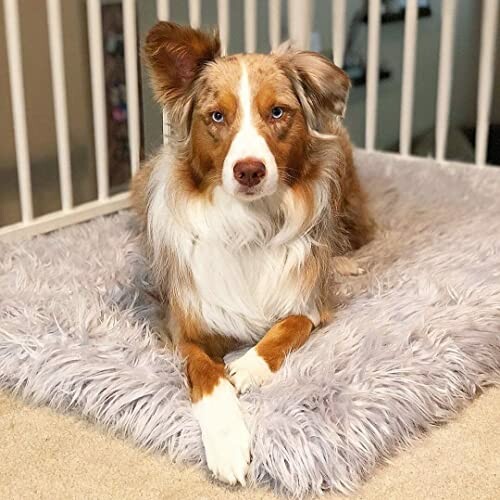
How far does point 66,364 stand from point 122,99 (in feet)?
4.39

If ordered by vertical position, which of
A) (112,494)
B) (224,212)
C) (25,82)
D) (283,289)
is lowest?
(112,494)

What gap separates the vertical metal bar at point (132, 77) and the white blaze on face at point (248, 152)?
931 millimetres

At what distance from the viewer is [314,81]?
162cm

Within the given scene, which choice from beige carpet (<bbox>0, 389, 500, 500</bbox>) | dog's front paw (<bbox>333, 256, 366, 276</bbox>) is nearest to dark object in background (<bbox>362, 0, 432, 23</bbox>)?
dog's front paw (<bbox>333, 256, 366, 276</bbox>)


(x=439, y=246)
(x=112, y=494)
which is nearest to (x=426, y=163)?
(x=439, y=246)

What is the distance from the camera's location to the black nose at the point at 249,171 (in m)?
1.45

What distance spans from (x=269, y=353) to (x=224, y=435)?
263 mm

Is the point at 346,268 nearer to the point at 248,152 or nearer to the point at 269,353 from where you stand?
the point at 269,353

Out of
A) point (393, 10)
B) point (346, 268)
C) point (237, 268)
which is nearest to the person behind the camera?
point (237, 268)

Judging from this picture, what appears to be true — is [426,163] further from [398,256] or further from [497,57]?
[497,57]

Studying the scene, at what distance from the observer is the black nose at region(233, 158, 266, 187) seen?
1447 mm

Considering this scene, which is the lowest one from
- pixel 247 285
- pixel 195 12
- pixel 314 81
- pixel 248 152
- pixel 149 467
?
pixel 149 467

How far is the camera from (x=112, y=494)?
130 cm

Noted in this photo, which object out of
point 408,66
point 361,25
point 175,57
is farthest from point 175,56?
point 361,25
